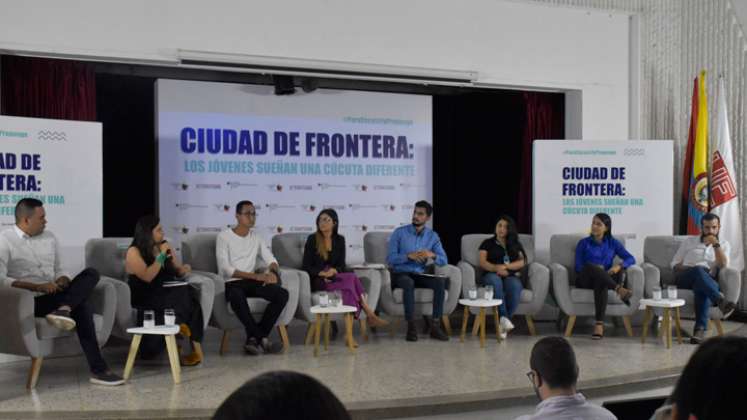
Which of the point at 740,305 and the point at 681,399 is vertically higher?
the point at 681,399

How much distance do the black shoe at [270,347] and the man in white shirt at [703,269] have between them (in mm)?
3185

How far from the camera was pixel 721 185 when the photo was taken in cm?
802

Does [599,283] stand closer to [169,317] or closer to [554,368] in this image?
[169,317]

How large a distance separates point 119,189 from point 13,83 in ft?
5.97

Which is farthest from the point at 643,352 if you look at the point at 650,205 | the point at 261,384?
the point at 261,384

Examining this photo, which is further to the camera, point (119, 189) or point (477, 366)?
point (119, 189)

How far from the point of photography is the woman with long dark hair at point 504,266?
6609mm

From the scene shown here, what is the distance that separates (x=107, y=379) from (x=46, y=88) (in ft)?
9.73

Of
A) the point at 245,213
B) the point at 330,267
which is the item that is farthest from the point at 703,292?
the point at 245,213

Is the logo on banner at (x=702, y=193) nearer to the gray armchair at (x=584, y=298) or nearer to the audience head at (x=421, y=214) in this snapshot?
the gray armchair at (x=584, y=298)

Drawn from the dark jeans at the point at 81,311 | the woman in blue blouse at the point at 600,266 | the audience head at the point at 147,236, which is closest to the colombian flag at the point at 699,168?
the woman in blue blouse at the point at 600,266

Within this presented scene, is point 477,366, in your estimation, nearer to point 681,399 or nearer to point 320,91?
point 320,91

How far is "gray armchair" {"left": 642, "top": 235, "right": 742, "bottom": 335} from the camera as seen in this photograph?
657 centimetres

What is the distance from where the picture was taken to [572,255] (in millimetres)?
7141
